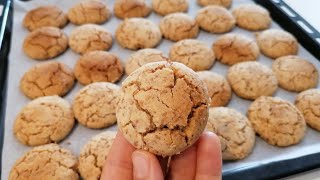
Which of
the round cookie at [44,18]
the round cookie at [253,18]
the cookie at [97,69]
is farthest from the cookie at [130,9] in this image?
the round cookie at [253,18]

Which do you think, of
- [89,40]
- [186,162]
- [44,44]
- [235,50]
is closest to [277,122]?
[235,50]

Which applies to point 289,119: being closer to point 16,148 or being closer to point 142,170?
point 142,170

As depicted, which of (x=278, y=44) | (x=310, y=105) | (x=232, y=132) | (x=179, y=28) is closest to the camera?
(x=232, y=132)

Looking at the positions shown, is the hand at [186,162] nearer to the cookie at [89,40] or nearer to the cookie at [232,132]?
the cookie at [232,132]

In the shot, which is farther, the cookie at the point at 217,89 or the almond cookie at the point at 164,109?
the cookie at the point at 217,89

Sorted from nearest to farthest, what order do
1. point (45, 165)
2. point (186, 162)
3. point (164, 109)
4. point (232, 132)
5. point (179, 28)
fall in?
point (164, 109), point (186, 162), point (45, 165), point (232, 132), point (179, 28)

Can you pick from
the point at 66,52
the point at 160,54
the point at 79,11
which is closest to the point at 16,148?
the point at 66,52

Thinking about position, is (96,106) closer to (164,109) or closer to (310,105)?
(164,109)
